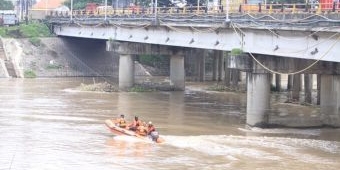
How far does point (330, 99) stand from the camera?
136 ft

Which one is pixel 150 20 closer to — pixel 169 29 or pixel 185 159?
pixel 169 29

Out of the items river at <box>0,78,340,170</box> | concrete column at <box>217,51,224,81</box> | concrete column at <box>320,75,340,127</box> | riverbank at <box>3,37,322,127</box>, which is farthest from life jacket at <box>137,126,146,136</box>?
concrete column at <box>217,51,224,81</box>

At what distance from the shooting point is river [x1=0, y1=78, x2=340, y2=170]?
29.4 metres

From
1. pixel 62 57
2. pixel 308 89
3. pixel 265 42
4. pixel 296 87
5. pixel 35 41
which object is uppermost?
pixel 35 41

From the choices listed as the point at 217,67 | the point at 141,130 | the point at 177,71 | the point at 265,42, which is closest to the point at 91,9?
the point at 217,67

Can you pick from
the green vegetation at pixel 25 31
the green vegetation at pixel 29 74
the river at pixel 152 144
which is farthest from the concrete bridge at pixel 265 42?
the green vegetation at pixel 25 31

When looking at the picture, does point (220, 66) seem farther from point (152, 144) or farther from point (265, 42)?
point (152, 144)

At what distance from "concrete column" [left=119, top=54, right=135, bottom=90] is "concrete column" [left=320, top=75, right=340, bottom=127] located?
24.4m

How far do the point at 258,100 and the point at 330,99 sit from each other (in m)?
5.03

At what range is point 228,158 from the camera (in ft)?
99.7

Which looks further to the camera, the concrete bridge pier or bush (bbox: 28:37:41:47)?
bush (bbox: 28:37:41:47)

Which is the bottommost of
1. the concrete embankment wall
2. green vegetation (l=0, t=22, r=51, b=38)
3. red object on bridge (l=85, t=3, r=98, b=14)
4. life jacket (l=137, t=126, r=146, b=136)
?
life jacket (l=137, t=126, r=146, b=136)

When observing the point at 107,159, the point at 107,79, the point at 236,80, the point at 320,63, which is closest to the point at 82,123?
the point at 107,159

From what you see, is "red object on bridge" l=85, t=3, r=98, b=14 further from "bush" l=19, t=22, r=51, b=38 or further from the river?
the river
